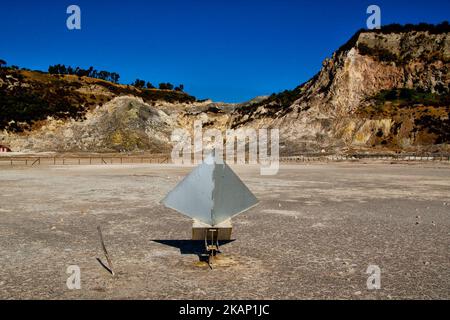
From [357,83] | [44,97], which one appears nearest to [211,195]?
[357,83]

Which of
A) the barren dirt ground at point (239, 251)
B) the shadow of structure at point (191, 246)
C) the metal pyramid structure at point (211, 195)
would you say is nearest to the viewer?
the barren dirt ground at point (239, 251)

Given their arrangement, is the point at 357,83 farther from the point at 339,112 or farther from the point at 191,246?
the point at 191,246

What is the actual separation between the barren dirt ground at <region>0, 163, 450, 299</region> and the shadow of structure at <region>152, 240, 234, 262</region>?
→ 0.17 ft

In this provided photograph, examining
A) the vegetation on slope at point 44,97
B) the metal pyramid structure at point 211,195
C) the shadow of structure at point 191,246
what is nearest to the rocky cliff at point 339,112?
the vegetation on slope at point 44,97

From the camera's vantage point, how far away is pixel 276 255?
31.3 feet

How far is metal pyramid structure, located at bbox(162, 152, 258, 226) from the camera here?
8.41 meters

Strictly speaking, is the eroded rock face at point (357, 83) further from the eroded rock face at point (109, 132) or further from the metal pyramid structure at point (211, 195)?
the metal pyramid structure at point (211, 195)

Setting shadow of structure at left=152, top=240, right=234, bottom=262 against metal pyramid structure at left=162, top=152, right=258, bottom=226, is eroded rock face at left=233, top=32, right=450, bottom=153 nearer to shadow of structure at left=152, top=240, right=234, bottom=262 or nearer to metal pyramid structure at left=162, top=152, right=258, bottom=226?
shadow of structure at left=152, top=240, right=234, bottom=262

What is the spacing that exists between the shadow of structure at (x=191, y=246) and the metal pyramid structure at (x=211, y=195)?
1.36m

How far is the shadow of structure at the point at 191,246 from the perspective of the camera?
9.61 meters

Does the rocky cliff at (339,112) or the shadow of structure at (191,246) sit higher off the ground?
the rocky cliff at (339,112)
